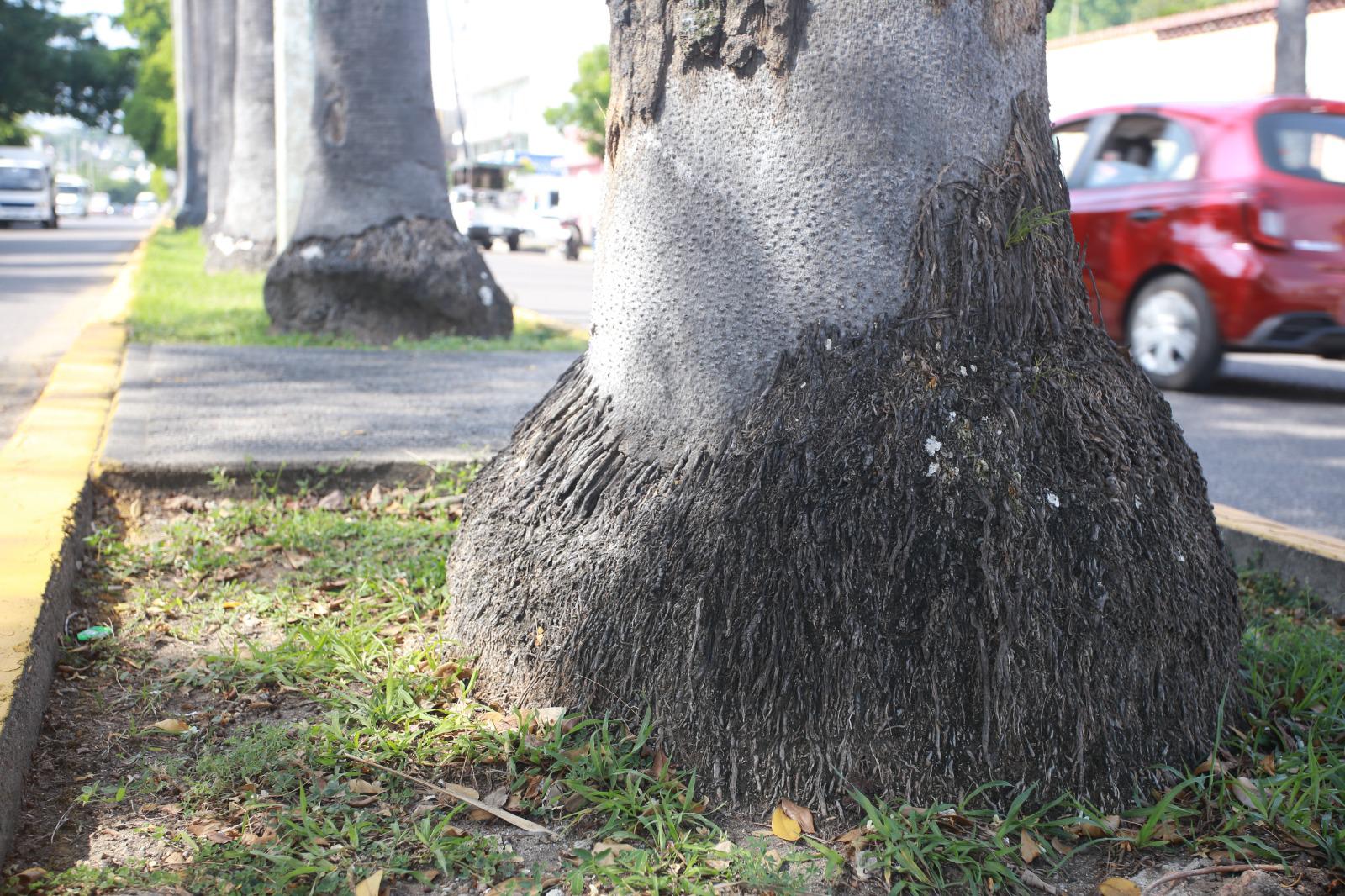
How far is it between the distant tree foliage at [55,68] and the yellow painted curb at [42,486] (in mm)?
50312

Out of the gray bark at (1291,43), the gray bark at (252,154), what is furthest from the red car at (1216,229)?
the gray bark at (252,154)

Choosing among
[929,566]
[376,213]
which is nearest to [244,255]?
[376,213]

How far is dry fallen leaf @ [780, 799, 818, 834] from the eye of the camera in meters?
2.07

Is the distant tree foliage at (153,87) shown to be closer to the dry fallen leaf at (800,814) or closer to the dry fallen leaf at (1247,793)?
the dry fallen leaf at (800,814)

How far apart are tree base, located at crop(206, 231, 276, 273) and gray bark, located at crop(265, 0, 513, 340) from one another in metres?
5.95

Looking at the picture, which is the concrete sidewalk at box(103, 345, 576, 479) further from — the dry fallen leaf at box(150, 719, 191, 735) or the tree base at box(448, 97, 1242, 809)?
the tree base at box(448, 97, 1242, 809)

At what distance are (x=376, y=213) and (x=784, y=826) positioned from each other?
23.1 ft

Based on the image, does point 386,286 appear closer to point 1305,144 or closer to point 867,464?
point 1305,144

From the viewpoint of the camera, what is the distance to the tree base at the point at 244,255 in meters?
14.1

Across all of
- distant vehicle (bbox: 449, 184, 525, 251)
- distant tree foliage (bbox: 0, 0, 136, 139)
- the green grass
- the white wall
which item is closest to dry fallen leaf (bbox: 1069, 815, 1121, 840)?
Answer: the green grass

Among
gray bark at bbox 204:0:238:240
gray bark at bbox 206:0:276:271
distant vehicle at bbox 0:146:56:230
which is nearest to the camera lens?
gray bark at bbox 206:0:276:271

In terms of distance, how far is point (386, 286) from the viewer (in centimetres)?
822

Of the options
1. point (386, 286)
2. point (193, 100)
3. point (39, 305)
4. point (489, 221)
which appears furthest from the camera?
point (489, 221)

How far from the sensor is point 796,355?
2.29 meters
